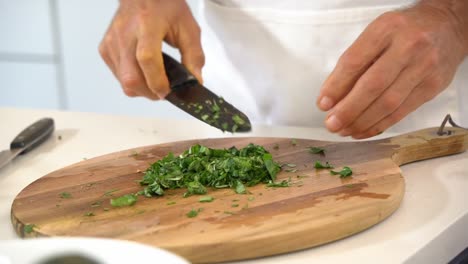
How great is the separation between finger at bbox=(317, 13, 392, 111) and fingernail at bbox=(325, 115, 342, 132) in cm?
2

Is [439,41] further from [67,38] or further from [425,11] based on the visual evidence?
[67,38]

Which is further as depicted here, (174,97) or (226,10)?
(226,10)

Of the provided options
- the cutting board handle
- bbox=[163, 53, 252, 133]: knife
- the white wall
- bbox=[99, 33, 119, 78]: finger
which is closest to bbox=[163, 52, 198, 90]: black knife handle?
bbox=[163, 53, 252, 133]: knife

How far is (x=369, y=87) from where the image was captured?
3.57 feet

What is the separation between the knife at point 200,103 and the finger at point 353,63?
132 millimetres

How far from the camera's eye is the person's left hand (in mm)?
1097

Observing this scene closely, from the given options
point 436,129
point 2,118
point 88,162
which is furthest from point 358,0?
point 2,118

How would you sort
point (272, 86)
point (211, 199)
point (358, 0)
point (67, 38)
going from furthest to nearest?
point (67, 38) < point (272, 86) < point (358, 0) < point (211, 199)

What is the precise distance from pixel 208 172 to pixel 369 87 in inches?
11.0

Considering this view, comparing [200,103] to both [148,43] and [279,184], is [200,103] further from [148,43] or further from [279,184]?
[279,184]

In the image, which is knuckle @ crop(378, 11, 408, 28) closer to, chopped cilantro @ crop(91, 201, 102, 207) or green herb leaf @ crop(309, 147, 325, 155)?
green herb leaf @ crop(309, 147, 325, 155)

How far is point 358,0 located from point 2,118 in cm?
73

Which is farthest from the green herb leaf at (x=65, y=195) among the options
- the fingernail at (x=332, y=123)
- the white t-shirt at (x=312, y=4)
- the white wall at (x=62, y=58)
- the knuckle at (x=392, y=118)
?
the white wall at (x=62, y=58)

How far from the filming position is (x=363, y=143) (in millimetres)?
1162
